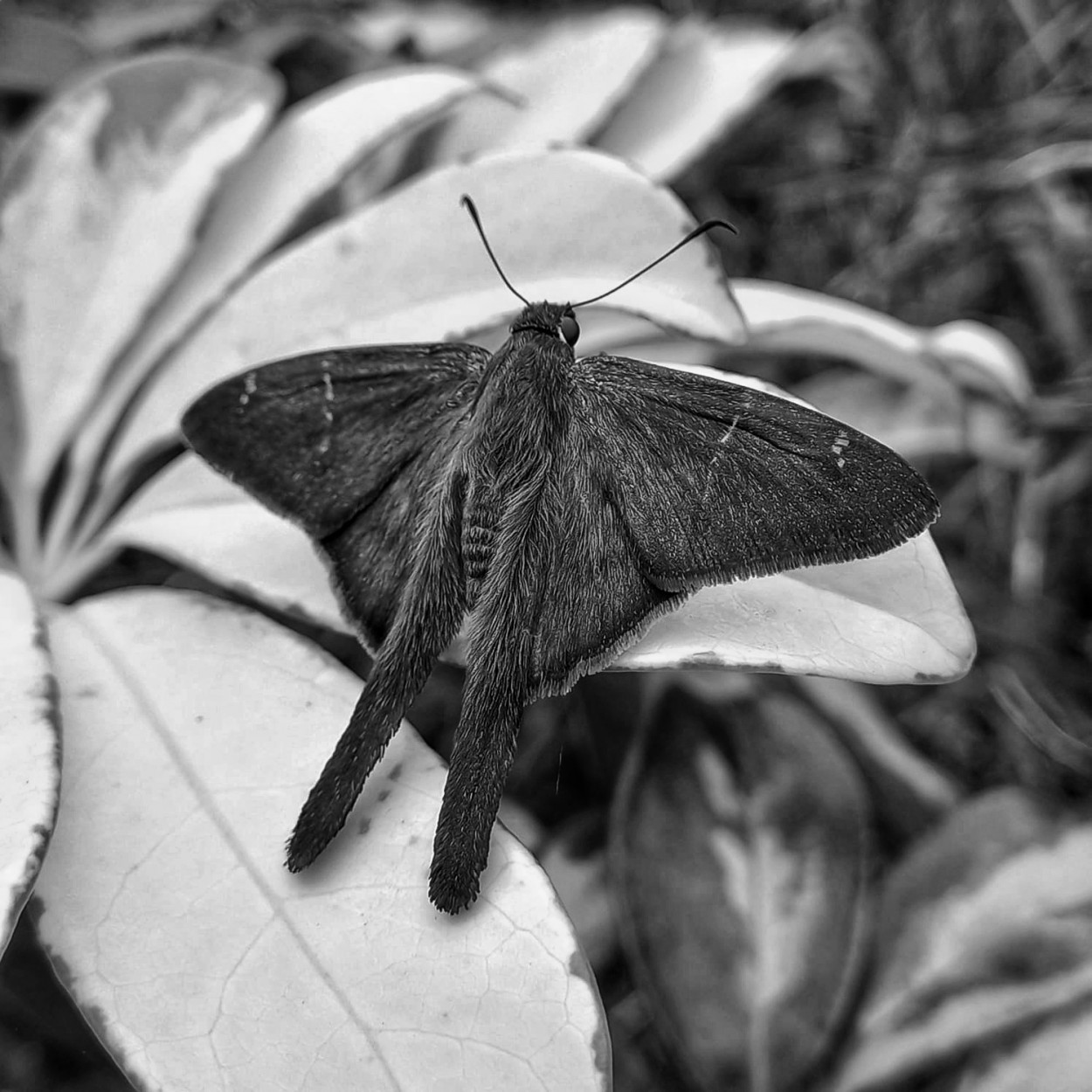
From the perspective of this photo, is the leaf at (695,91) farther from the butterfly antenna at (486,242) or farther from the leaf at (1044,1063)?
the leaf at (1044,1063)

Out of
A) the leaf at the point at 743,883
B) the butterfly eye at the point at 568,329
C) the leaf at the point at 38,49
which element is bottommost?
the leaf at the point at 743,883

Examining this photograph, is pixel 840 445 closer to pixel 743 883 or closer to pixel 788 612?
pixel 788 612

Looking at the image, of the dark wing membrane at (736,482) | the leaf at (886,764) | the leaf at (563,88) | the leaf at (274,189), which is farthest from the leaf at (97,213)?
the leaf at (886,764)

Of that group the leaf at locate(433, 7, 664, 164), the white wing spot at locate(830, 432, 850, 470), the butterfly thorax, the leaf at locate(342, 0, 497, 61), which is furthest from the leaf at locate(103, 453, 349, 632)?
the leaf at locate(342, 0, 497, 61)

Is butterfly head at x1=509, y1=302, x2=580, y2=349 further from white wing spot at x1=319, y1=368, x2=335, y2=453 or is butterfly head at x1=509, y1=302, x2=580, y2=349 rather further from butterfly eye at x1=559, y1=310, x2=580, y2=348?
white wing spot at x1=319, y1=368, x2=335, y2=453

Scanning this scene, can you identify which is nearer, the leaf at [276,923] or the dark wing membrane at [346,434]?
the leaf at [276,923]

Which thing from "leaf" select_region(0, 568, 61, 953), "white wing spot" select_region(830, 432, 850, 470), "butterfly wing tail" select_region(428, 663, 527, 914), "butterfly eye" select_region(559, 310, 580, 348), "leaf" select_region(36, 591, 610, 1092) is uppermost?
"butterfly eye" select_region(559, 310, 580, 348)
